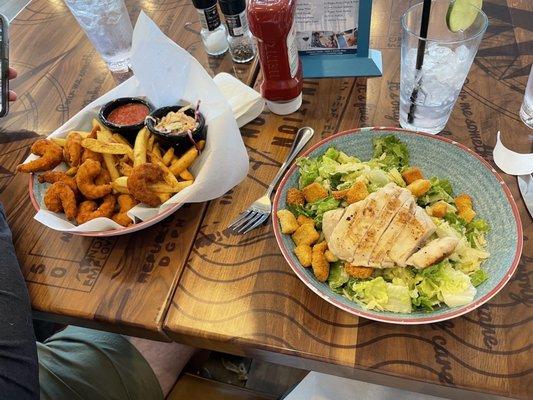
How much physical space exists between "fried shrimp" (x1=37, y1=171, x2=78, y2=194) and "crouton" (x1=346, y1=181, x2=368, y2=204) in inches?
29.2

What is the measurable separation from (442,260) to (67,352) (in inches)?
44.1

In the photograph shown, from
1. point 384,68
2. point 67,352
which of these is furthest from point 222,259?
point 384,68

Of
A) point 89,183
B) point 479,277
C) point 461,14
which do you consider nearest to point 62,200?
point 89,183

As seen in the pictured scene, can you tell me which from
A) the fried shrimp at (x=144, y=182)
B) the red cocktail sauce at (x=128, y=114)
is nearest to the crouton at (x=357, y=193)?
the fried shrimp at (x=144, y=182)

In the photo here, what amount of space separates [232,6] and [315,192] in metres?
0.82

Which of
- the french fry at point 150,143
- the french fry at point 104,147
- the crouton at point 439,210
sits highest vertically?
the french fry at point 104,147

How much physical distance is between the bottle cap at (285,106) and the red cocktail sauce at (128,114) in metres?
0.40

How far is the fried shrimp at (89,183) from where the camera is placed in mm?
1184

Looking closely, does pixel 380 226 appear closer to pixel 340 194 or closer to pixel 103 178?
pixel 340 194

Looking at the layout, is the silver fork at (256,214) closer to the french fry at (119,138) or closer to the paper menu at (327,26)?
the french fry at (119,138)

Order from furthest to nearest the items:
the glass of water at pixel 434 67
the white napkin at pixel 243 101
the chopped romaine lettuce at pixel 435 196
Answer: the white napkin at pixel 243 101 → the glass of water at pixel 434 67 → the chopped romaine lettuce at pixel 435 196

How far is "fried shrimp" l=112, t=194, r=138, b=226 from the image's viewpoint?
1.16 metres

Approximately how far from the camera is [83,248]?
3.92 ft

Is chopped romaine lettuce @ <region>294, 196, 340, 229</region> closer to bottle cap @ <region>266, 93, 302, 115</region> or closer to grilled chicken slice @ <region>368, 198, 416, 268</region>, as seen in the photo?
grilled chicken slice @ <region>368, 198, 416, 268</region>
